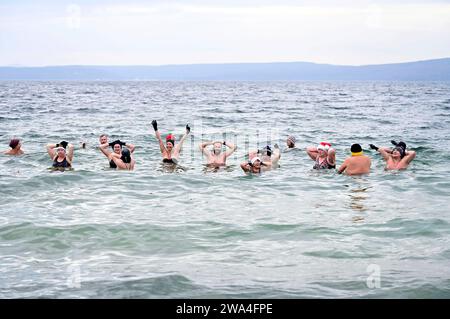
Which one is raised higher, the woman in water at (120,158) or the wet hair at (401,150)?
the wet hair at (401,150)

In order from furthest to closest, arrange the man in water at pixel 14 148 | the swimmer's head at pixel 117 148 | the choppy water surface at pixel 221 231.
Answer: the man in water at pixel 14 148 < the swimmer's head at pixel 117 148 < the choppy water surface at pixel 221 231

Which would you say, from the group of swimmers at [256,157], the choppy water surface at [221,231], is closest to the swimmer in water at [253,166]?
the group of swimmers at [256,157]

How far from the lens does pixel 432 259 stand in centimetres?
849

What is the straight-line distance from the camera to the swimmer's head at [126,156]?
1583 cm

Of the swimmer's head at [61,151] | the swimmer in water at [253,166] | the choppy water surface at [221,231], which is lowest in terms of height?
the choppy water surface at [221,231]

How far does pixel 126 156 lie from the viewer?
626 inches

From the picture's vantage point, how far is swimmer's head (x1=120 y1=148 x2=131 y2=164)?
51.9ft

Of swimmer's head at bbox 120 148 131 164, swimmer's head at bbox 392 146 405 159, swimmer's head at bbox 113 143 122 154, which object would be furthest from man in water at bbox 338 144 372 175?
swimmer's head at bbox 113 143 122 154

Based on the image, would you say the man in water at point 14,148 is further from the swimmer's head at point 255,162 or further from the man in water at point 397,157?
the man in water at point 397,157

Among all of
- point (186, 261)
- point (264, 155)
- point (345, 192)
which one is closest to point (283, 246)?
point (186, 261)

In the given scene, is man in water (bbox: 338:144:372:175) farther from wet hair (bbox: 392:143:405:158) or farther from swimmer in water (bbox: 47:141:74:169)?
swimmer in water (bbox: 47:141:74:169)

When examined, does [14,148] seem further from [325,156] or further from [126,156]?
[325,156]

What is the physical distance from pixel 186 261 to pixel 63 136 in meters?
18.9

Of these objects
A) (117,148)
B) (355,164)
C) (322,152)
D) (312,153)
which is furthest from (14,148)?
(355,164)
